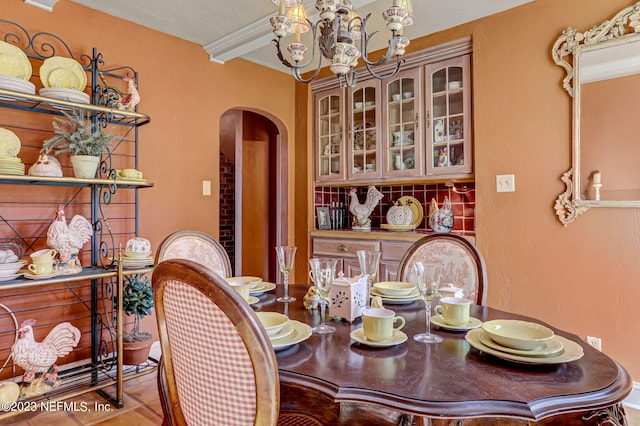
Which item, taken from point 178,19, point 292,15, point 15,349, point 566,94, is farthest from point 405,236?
point 15,349

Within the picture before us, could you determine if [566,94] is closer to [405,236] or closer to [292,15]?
[405,236]

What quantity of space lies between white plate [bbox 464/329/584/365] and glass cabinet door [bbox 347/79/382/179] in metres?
2.26

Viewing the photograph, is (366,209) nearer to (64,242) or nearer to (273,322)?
(64,242)

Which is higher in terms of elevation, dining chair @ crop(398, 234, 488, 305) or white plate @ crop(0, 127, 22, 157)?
white plate @ crop(0, 127, 22, 157)

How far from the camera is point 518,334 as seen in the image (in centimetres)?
104

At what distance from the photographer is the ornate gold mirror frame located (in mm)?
2047

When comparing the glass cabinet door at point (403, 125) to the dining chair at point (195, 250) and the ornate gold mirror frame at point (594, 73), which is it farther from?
the dining chair at point (195, 250)

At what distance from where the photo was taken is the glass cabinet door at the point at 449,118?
2.72 meters

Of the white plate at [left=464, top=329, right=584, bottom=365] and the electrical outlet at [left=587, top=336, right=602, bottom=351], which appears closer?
the white plate at [left=464, top=329, right=584, bottom=365]

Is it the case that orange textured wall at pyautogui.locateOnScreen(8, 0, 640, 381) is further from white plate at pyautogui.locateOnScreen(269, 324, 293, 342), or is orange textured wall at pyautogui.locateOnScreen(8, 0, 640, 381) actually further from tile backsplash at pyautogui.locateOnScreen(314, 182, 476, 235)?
white plate at pyautogui.locateOnScreen(269, 324, 293, 342)

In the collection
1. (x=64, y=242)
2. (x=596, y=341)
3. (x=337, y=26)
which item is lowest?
(x=596, y=341)

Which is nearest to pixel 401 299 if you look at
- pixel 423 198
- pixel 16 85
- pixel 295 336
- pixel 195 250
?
pixel 295 336

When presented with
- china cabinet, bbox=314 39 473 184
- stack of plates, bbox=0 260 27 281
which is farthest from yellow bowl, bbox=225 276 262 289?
china cabinet, bbox=314 39 473 184

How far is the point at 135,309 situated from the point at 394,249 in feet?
6.02
